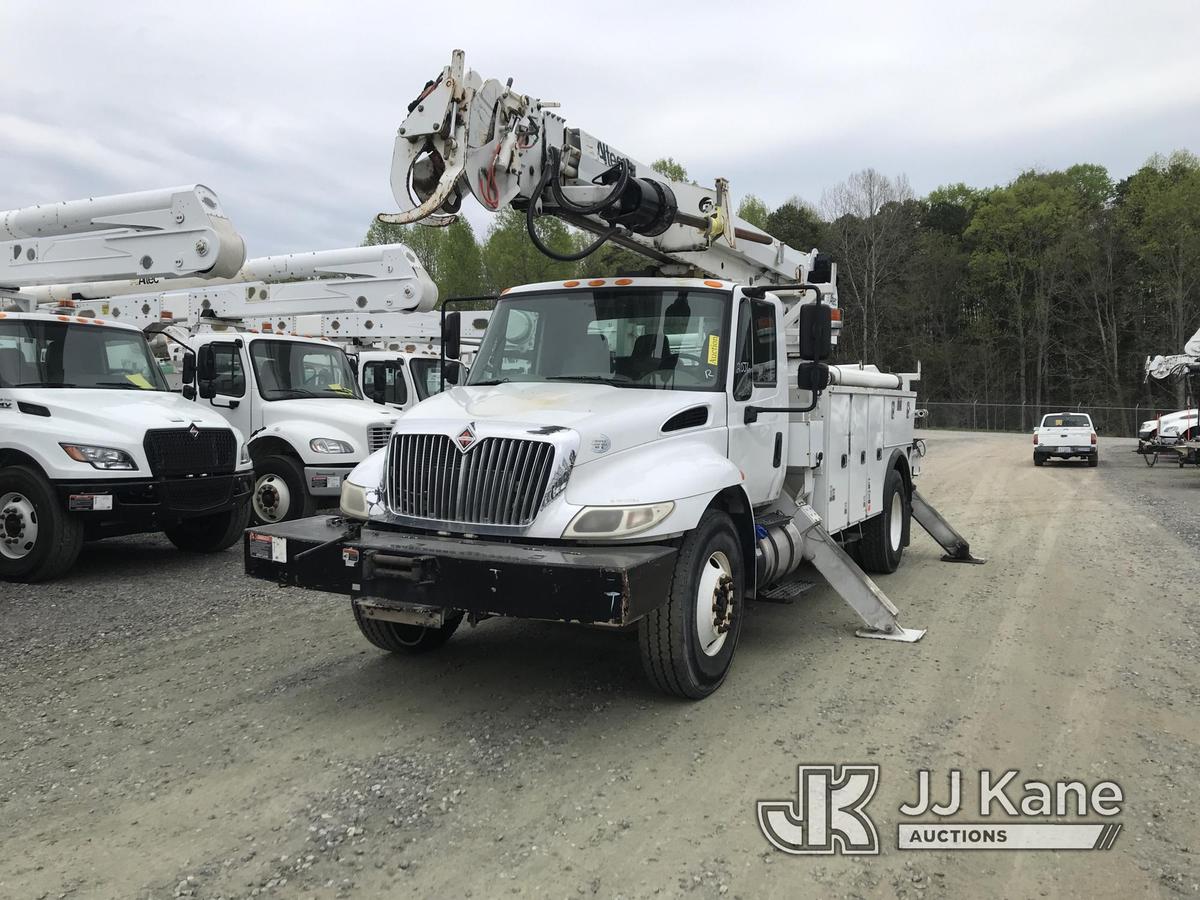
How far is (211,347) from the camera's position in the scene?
35.7ft

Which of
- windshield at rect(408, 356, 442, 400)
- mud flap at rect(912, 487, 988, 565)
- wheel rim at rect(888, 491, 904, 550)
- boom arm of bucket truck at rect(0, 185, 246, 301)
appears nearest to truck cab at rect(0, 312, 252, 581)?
boom arm of bucket truck at rect(0, 185, 246, 301)

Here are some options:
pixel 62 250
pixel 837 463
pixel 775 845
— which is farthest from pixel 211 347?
pixel 775 845

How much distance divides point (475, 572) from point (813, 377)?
8.49 ft

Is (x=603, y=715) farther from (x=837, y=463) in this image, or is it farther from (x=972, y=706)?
(x=837, y=463)

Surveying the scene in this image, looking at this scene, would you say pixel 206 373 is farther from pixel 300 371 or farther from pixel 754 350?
pixel 754 350

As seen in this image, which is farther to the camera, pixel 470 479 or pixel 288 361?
pixel 288 361

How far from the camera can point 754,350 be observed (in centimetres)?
579

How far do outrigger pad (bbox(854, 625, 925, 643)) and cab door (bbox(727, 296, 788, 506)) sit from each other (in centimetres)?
122

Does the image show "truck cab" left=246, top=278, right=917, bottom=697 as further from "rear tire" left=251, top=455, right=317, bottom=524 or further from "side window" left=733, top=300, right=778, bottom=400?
"rear tire" left=251, top=455, right=317, bottom=524

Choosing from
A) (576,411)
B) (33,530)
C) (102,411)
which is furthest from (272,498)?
(576,411)

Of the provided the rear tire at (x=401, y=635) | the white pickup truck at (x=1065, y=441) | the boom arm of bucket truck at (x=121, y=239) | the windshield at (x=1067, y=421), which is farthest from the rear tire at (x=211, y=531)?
the windshield at (x=1067, y=421)

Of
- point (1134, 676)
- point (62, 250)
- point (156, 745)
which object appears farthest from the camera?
point (62, 250)

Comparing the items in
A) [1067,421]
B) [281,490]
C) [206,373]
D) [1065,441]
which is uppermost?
[206,373]

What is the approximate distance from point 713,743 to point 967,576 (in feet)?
17.4
